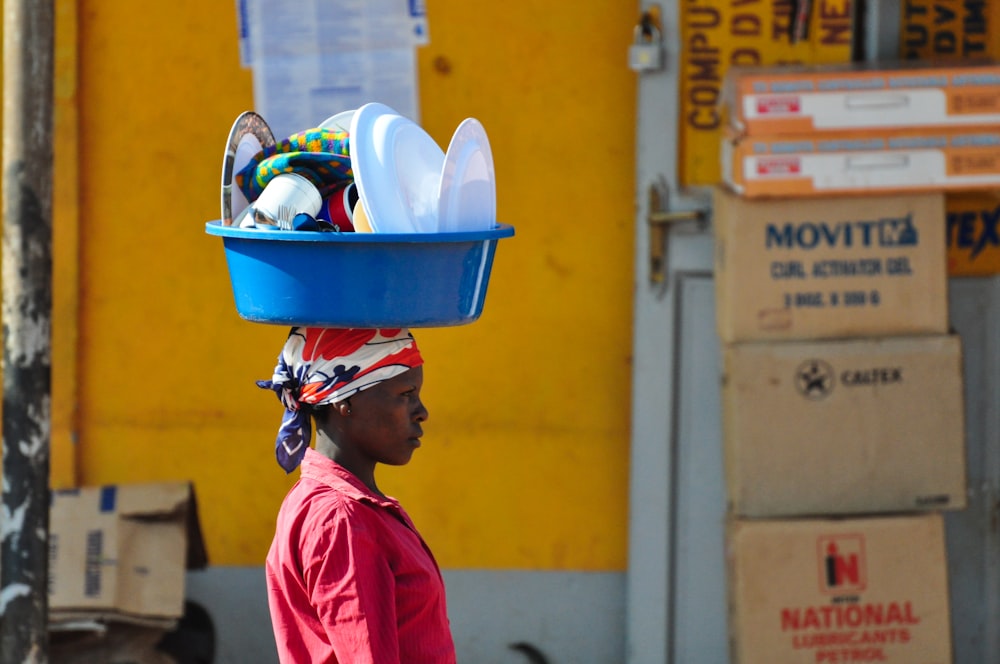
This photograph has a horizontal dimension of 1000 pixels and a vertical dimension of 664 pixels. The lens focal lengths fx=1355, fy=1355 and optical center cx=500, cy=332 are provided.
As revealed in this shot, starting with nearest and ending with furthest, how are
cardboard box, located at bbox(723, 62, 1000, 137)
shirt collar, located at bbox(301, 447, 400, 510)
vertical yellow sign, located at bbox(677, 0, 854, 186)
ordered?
shirt collar, located at bbox(301, 447, 400, 510) < cardboard box, located at bbox(723, 62, 1000, 137) < vertical yellow sign, located at bbox(677, 0, 854, 186)

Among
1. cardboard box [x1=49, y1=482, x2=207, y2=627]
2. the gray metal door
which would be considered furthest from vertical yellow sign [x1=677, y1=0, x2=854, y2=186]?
cardboard box [x1=49, y1=482, x2=207, y2=627]

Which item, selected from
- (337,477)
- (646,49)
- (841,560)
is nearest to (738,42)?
(646,49)

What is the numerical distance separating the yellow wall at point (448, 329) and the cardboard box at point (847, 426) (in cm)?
67

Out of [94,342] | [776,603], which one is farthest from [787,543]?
[94,342]

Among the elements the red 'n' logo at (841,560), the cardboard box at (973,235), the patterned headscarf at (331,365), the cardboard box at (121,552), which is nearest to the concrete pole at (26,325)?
the cardboard box at (121,552)

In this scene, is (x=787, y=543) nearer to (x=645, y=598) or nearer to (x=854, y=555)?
(x=854, y=555)

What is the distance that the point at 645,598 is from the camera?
4.30 meters

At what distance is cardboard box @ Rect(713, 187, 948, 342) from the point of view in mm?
3705

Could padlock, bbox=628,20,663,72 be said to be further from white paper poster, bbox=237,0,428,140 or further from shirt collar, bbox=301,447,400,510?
shirt collar, bbox=301,447,400,510

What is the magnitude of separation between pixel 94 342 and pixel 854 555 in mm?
2486

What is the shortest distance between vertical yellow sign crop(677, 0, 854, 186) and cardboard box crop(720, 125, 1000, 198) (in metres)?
0.45

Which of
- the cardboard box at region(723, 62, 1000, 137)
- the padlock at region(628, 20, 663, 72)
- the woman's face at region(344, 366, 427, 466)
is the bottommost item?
the woman's face at region(344, 366, 427, 466)

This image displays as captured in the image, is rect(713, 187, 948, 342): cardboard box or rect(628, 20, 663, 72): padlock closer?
rect(713, 187, 948, 342): cardboard box

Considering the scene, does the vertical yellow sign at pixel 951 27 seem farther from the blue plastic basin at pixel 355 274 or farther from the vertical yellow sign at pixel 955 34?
the blue plastic basin at pixel 355 274
